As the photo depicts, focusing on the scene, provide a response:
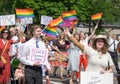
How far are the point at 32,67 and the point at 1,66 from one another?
4.39 feet

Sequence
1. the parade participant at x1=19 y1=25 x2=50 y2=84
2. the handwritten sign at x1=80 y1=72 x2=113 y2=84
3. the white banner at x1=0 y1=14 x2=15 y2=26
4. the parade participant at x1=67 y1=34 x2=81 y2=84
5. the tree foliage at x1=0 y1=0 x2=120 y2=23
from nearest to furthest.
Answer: the handwritten sign at x1=80 y1=72 x2=113 y2=84
the parade participant at x1=19 y1=25 x2=50 y2=84
the parade participant at x1=67 y1=34 x2=81 y2=84
the white banner at x1=0 y1=14 x2=15 y2=26
the tree foliage at x1=0 y1=0 x2=120 y2=23

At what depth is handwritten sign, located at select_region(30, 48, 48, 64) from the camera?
867 centimetres

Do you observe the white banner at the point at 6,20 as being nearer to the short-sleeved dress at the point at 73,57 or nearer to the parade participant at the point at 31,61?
the short-sleeved dress at the point at 73,57

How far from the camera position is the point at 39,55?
28.7 ft

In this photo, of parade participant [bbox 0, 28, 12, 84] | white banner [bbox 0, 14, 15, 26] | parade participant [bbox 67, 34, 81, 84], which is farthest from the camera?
white banner [bbox 0, 14, 15, 26]

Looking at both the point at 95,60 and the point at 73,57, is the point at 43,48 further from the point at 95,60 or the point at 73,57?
the point at 73,57

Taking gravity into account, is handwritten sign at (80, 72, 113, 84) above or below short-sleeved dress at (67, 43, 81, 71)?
above

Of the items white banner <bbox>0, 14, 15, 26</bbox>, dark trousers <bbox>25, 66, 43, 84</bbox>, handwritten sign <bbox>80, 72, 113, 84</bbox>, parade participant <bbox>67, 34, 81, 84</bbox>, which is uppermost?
white banner <bbox>0, 14, 15, 26</bbox>

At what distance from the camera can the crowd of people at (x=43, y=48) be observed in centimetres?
711

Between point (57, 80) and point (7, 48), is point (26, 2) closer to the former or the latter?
point (57, 80)

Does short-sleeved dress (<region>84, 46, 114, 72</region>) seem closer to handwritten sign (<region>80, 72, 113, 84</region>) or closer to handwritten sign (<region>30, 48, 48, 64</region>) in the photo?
handwritten sign (<region>80, 72, 113, 84</region>)

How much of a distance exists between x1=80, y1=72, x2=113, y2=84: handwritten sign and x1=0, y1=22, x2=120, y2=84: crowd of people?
0.07 m

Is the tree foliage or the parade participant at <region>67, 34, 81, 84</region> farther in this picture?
the tree foliage

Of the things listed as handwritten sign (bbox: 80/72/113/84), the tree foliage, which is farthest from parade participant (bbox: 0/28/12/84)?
the tree foliage
